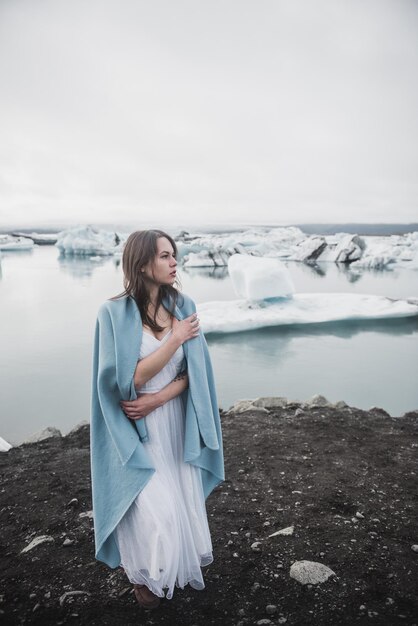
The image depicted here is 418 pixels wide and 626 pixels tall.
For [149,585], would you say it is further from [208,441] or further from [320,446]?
[320,446]

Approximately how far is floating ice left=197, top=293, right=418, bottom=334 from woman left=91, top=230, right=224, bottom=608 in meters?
8.12

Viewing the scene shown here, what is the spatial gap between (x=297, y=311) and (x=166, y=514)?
33.9ft

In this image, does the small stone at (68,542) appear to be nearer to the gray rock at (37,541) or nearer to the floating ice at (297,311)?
the gray rock at (37,541)

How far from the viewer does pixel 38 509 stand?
2775 mm

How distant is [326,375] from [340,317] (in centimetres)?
387

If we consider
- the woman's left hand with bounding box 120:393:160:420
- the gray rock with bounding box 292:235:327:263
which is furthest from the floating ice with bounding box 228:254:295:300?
the gray rock with bounding box 292:235:327:263

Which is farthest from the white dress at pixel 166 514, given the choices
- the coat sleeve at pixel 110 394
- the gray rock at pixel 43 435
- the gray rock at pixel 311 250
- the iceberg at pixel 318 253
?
the gray rock at pixel 311 250

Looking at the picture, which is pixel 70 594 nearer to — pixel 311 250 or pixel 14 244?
pixel 311 250

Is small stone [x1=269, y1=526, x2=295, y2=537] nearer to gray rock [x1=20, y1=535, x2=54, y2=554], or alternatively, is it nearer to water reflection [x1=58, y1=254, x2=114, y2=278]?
gray rock [x1=20, y1=535, x2=54, y2=554]

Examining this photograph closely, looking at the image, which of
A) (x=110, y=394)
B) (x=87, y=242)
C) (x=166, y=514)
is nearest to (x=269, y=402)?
(x=166, y=514)

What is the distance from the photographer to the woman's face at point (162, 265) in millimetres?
1771

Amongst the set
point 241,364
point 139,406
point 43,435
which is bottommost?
point 241,364

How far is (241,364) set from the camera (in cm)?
834

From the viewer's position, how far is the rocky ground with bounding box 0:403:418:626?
1.88 m
